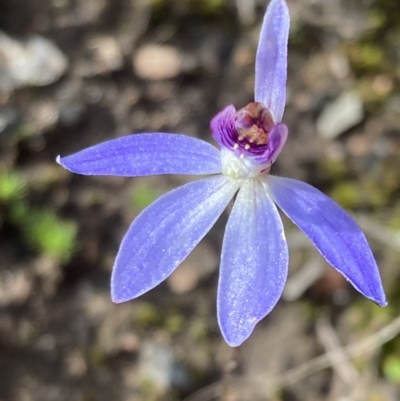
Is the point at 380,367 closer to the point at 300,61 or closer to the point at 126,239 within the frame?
the point at 300,61

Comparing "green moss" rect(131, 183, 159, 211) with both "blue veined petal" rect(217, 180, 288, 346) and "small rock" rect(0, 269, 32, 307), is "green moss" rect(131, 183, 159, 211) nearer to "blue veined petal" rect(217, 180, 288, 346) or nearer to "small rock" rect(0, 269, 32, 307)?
"small rock" rect(0, 269, 32, 307)

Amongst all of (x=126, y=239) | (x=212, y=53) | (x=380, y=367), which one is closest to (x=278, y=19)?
(x=126, y=239)

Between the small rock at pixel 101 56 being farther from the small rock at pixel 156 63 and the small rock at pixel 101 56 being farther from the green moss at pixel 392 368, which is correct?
the green moss at pixel 392 368

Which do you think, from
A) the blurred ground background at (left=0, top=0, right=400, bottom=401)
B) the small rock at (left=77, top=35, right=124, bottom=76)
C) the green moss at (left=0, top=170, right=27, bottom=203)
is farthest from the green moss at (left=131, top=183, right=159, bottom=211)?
the small rock at (left=77, top=35, right=124, bottom=76)

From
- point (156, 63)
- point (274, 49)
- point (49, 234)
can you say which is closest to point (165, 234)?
point (274, 49)

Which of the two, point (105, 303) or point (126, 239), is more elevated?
point (126, 239)

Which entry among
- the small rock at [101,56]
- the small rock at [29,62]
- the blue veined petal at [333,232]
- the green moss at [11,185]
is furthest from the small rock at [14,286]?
the blue veined petal at [333,232]
